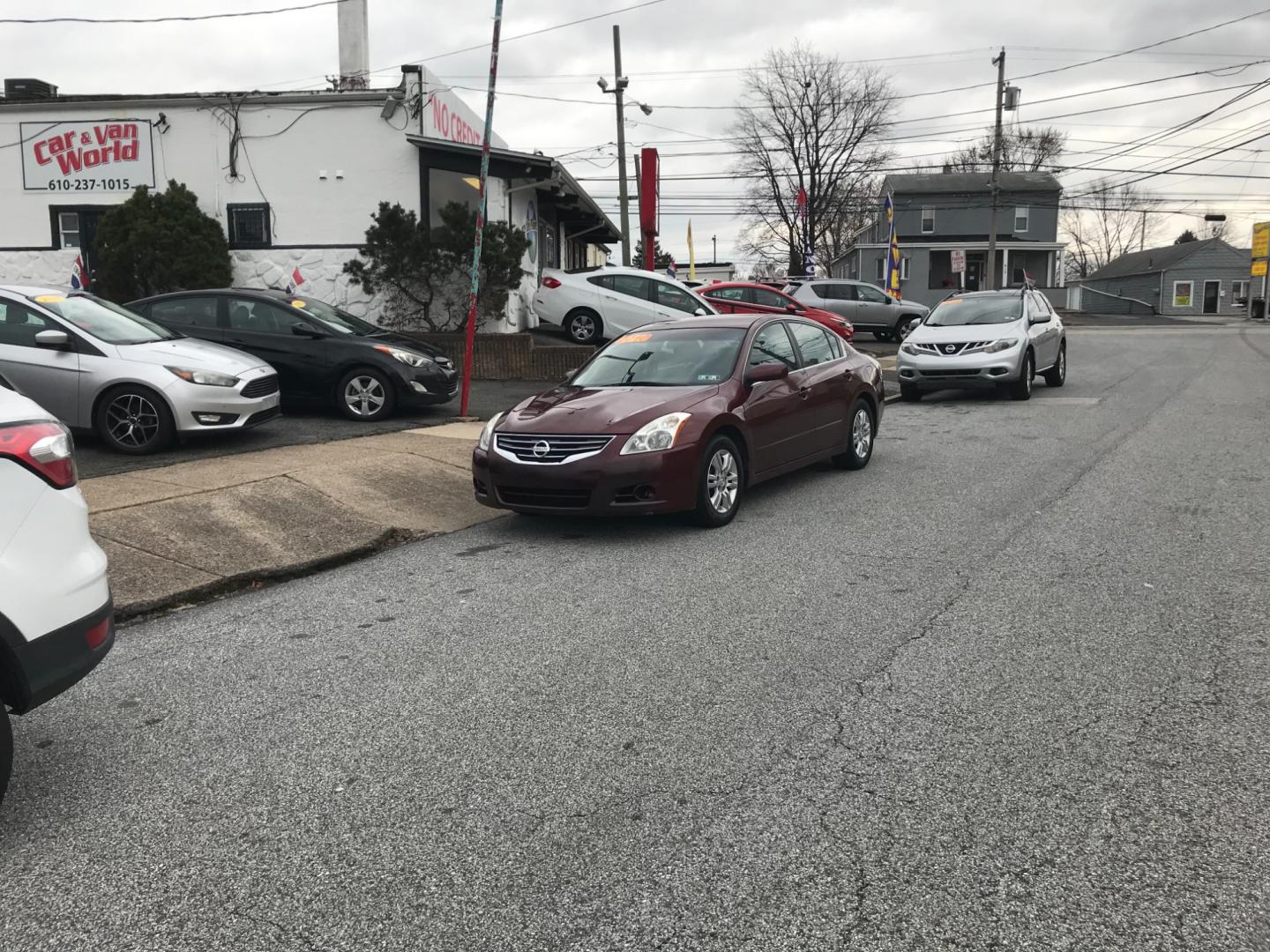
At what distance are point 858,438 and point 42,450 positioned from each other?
7857 millimetres

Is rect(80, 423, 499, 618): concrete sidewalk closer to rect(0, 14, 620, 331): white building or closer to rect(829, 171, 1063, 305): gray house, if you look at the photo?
rect(0, 14, 620, 331): white building

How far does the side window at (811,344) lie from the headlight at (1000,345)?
650cm

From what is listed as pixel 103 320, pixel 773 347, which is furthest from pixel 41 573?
pixel 103 320

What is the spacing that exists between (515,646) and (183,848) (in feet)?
6.93

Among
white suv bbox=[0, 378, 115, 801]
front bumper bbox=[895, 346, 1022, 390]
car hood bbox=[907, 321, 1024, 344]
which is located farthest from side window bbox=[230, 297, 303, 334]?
white suv bbox=[0, 378, 115, 801]

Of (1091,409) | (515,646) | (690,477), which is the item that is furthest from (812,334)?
(1091,409)

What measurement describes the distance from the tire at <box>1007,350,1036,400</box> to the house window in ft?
41.8

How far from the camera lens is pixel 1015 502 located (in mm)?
8352

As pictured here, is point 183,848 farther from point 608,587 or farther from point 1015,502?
point 1015,502

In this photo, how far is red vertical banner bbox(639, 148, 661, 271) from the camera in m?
23.5

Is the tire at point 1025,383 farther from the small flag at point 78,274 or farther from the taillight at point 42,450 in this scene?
the small flag at point 78,274

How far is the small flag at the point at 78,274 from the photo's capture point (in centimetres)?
1916

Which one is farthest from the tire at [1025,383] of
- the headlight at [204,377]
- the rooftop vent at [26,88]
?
the rooftop vent at [26,88]

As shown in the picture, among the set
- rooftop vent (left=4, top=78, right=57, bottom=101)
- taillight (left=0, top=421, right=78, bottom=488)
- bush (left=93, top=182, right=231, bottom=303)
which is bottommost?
taillight (left=0, top=421, right=78, bottom=488)
